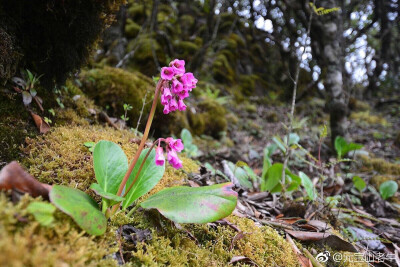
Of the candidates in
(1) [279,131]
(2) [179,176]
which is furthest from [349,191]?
(1) [279,131]

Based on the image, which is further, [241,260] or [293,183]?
[293,183]

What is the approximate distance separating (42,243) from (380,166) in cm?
560

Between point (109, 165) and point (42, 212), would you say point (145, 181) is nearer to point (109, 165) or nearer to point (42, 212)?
point (109, 165)

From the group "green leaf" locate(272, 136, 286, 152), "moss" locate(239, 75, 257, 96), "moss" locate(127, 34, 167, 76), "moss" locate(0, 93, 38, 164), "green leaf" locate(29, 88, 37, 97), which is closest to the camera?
"moss" locate(0, 93, 38, 164)

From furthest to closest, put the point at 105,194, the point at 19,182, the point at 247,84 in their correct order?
the point at 247,84, the point at 105,194, the point at 19,182

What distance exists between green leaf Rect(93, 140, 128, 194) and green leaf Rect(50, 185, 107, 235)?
15.0 inches

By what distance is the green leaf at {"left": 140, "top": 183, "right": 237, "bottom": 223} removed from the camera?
1228 mm

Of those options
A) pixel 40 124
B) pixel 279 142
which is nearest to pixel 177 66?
pixel 40 124

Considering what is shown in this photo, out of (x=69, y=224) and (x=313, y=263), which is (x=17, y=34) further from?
(x=313, y=263)

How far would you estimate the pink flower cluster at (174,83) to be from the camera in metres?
1.45

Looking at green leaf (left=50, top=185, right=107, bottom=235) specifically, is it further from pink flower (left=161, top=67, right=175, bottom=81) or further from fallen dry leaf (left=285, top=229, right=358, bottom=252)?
fallen dry leaf (left=285, top=229, right=358, bottom=252)

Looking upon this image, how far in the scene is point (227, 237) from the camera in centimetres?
161

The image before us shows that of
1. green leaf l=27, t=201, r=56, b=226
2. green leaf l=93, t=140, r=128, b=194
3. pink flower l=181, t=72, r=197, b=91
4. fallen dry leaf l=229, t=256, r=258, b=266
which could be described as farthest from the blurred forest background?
pink flower l=181, t=72, r=197, b=91

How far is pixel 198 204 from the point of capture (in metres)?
1.27
